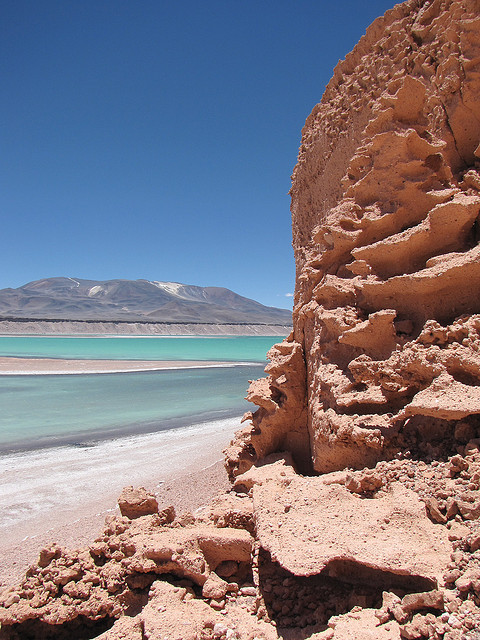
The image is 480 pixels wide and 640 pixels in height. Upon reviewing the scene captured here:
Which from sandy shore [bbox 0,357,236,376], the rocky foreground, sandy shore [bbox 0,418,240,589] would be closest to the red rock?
the rocky foreground

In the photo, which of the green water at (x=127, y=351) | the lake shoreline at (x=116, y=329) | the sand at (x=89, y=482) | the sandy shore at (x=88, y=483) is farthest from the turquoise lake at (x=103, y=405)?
the lake shoreline at (x=116, y=329)

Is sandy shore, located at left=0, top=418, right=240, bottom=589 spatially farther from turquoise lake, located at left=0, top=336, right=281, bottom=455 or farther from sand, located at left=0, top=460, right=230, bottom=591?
turquoise lake, located at left=0, top=336, right=281, bottom=455

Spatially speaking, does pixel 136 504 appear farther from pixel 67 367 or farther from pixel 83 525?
pixel 67 367

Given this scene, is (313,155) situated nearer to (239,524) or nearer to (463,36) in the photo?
(463,36)

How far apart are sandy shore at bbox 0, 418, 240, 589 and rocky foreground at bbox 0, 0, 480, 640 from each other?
62.7 inches

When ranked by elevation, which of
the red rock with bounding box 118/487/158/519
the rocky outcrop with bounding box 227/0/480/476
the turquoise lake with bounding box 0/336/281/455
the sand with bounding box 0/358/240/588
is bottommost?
the turquoise lake with bounding box 0/336/281/455

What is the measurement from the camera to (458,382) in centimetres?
234

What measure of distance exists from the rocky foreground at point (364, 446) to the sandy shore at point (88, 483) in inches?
62.7

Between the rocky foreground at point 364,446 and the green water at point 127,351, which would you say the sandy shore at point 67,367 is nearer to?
the green water at point 127,351

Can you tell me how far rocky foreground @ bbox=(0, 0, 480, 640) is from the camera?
1.92m

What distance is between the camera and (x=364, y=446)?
8.77 feet

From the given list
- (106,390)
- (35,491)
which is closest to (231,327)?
(106,390)

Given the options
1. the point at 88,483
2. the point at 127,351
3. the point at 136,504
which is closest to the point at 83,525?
the point at 88,483

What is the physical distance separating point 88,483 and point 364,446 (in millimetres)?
5398
